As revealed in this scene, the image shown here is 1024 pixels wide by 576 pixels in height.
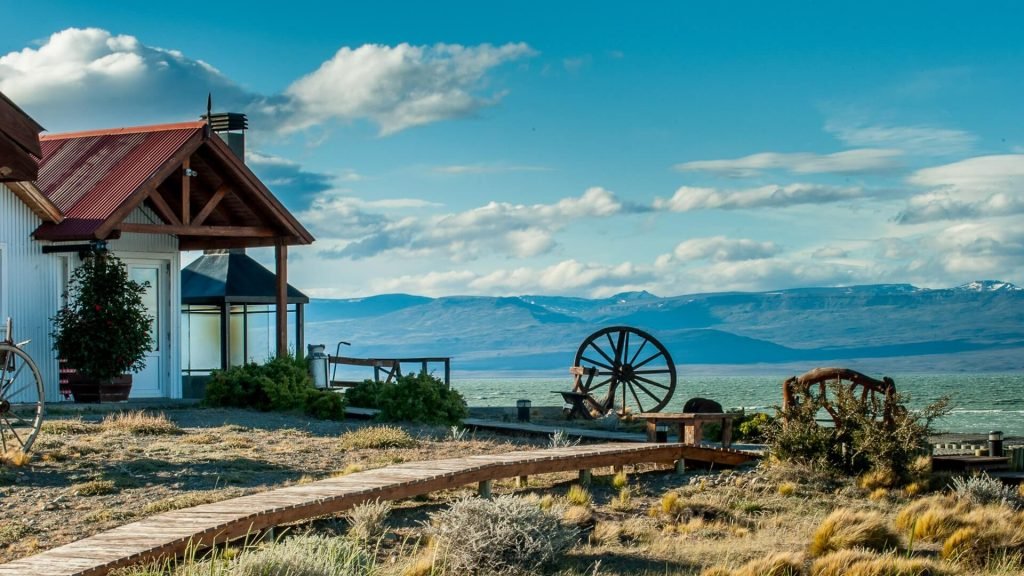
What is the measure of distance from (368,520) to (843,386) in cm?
670

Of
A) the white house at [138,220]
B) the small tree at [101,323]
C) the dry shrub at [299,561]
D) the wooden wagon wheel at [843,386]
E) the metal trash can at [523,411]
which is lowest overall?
the dry shrub at [299,561]

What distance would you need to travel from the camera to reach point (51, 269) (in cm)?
2261

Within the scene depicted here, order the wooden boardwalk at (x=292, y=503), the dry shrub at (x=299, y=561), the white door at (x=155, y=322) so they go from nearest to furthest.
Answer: the dry shrub at (x=299, y=561) < the wooden boardwalk at (x=292, y=503) < the white door at (x=155, y=322)

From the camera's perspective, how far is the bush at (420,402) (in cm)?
2130

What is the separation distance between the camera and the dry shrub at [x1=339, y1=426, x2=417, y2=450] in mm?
16719

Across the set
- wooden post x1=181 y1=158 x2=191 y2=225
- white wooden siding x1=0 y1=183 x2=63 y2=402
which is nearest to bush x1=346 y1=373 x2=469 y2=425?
wooden post x1=181 y1=158 x2=191 y2=225

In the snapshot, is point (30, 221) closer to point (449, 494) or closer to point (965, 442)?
point (449, 494)

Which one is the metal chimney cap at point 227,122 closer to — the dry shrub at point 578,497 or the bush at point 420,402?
the bush at point 420,402

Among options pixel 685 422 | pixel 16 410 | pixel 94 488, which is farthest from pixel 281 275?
pixel 94 488

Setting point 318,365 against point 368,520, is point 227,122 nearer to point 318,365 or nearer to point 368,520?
point 318,365

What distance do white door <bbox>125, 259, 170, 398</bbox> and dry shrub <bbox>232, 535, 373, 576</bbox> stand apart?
15306 millimetres

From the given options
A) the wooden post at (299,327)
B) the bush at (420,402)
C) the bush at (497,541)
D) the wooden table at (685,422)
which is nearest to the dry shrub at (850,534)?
the bush at (497,541)

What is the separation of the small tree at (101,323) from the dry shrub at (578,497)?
10900mm

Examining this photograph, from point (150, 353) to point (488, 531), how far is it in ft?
49.6
